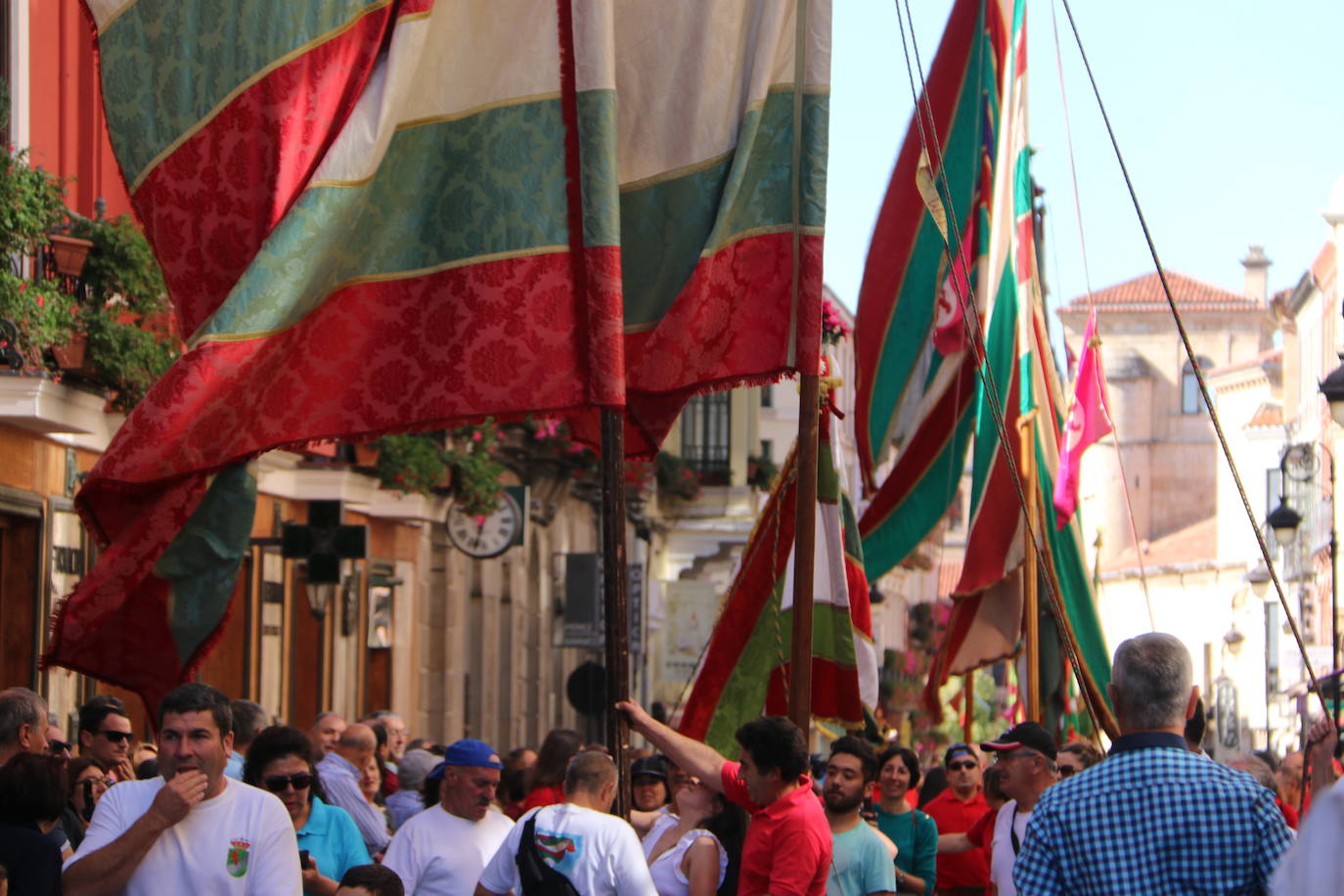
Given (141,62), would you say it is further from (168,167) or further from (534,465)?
(534,465)

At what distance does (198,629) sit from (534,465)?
26.6 m

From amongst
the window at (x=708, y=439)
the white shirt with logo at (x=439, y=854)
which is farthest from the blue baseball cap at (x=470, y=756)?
the window at (x=708, y=439)

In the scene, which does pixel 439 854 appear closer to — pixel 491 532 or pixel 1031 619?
pixel 1031 619

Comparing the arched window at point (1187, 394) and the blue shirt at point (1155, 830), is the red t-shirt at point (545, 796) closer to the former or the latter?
the blue shirt at point (1155, 830)

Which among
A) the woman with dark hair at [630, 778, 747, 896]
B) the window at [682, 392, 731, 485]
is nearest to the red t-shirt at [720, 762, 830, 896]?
the woman with dark hair at [630, 778, 747, 896]

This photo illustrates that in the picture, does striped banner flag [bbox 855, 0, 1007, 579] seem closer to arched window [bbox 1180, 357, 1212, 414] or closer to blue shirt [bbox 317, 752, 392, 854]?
blue shirt [bbox 317, 752, 392, 854]

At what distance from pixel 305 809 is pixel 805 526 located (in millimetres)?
1978

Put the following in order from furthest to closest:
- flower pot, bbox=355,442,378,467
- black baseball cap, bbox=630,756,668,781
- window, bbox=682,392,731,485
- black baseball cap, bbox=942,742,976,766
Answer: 1. window, bbox=682,392,731,485
2. flower pot, bbox=355,442,378,467
3. black baseball cap, bbox=942,742,976,766
4. black baseball cap, bbox=630,756,668,781

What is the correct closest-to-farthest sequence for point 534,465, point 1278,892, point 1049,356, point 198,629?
A: 1. point 1278,892
2. point 198,629
3. point 1049,356
4. point 534,465

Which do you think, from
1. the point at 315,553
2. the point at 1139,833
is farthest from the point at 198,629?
the point at 315,553

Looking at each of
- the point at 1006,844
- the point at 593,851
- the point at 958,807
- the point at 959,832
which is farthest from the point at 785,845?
the point at 958,807

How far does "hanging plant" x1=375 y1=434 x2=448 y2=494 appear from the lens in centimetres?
2391

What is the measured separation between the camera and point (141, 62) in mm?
7691

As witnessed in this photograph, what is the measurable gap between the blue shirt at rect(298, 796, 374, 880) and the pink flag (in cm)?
870
